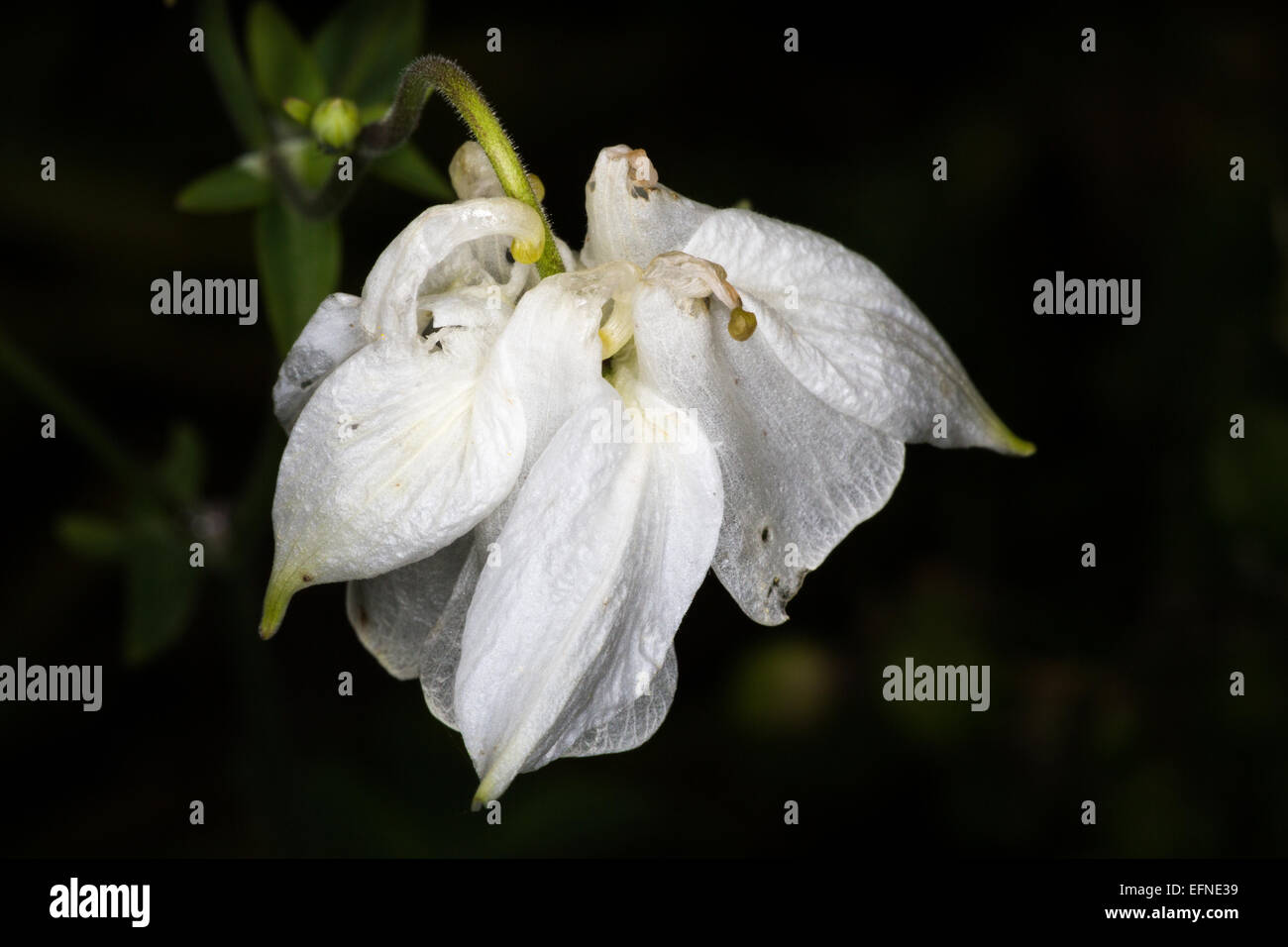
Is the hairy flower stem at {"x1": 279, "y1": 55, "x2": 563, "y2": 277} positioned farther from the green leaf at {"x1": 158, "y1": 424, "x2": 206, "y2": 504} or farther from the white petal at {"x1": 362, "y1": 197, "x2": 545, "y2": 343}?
the green leaf at {"x1": 158, "y1": 424, "x2": 206, "y2": 504}

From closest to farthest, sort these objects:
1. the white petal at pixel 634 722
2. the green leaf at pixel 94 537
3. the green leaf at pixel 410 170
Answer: the white petal at pixel 634 722
the green leaf at pixel 410 170
the green leaf at pixel 94 537

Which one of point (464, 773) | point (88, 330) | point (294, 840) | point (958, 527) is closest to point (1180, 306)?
point (958, 527)

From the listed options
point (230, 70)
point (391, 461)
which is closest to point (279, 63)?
point (230, 70)

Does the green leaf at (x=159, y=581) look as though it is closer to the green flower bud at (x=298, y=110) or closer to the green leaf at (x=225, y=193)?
the green leaf at (x=225, y=193)

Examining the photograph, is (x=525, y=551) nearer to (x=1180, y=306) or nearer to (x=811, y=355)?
(x=811, y=355)

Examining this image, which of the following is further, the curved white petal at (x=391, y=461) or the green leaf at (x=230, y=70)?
the green leaf at (x=230, y=70)

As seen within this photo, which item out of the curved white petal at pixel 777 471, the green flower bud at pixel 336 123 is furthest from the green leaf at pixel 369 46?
the curved white petal at pixel 777 471

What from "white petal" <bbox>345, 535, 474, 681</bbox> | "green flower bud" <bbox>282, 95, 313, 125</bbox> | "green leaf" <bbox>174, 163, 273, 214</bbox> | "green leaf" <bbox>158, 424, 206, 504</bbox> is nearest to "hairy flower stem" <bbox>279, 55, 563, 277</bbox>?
"green flower bud" <bbox>282, 95, 313, 125</bbox>
